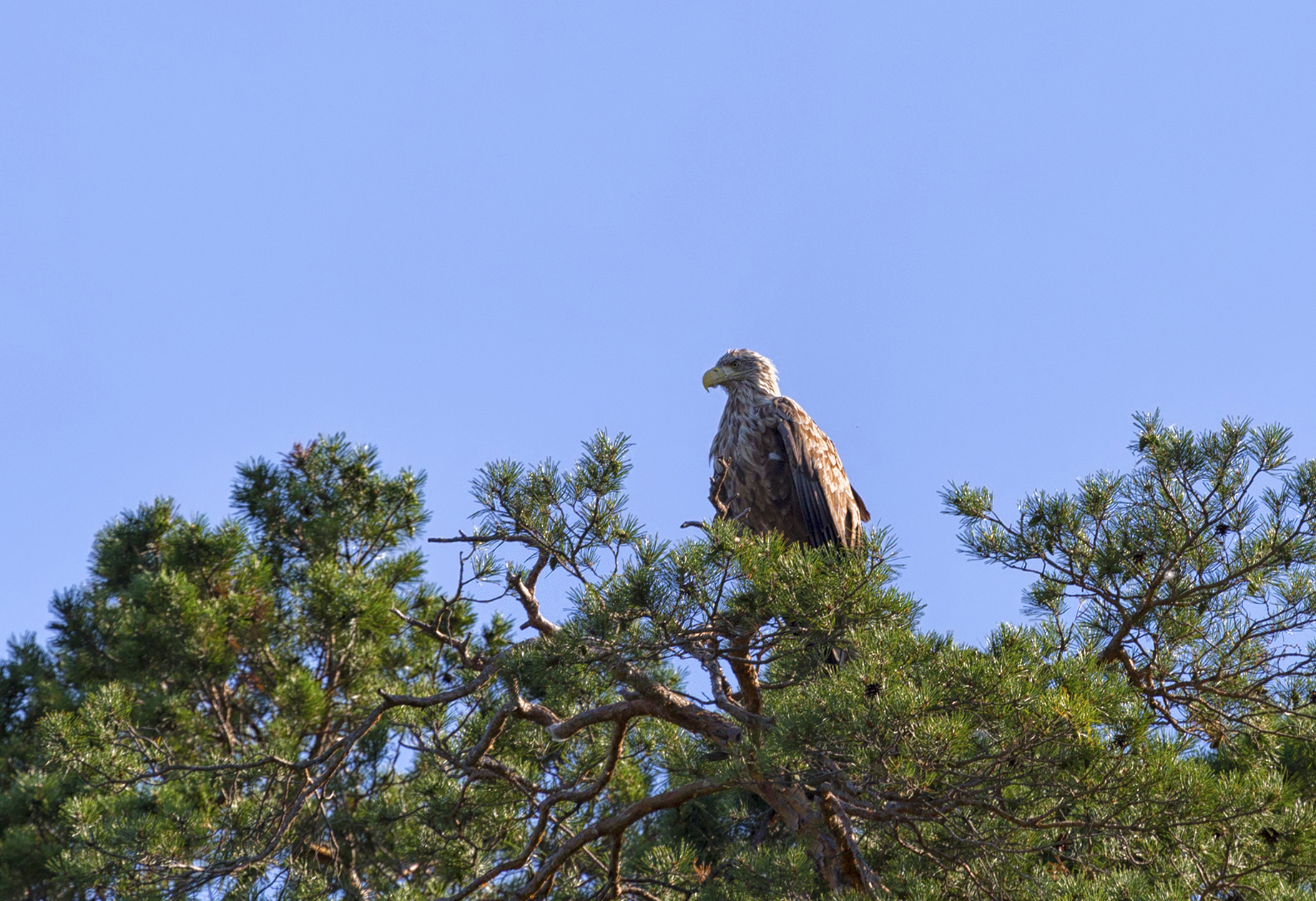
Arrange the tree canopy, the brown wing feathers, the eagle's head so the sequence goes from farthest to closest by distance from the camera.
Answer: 1. the eagle's head
2. the brown wing feathers
3. the tree canopy

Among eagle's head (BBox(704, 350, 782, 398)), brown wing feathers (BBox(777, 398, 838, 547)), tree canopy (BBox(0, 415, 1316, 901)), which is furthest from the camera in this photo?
eagle's head (BBox(704, 350, 782, 398))

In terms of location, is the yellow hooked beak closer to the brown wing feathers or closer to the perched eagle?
the perched eagle

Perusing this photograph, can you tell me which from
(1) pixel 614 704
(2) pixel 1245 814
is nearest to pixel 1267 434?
(2) pixel 1245 814

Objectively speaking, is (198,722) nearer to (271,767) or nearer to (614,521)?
(271,767)

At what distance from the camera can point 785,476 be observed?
19.8 ft

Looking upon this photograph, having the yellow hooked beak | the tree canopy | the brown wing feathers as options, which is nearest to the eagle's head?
the yellow hooked beak

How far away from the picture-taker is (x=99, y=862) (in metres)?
4.71

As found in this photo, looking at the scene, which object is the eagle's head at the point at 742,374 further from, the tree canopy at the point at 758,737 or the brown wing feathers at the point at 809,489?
the tree canopy at the point at 758,737

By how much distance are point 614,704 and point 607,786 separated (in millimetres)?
1446

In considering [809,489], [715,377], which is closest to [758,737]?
[809,489]

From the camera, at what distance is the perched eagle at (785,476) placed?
5.89 m

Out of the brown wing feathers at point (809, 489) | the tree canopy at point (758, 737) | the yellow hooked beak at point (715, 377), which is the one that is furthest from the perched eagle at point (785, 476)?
the tree canopy at point (758, 737)

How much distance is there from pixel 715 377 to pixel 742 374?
6.1 inches

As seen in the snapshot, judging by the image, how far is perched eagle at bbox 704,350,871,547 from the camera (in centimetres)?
589
